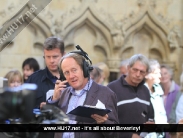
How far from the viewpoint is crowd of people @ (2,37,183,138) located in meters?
3.79

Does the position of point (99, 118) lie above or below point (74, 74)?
below

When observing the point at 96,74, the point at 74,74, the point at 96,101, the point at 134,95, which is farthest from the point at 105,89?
the point at 96,74

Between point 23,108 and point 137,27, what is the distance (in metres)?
5.80

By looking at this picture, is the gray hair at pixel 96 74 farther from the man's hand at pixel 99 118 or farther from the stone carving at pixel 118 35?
the stone carving at pixel 118 35

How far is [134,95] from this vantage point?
499cm

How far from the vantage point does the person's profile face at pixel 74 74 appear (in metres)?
3.78

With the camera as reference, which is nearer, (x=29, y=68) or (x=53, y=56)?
(x=53, y=56)

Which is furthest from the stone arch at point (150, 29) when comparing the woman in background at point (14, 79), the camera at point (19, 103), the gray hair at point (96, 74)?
the camera at point (19, 103)

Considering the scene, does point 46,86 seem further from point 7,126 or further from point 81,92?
point 7,126

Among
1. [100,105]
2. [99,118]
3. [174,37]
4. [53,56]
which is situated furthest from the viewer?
[174,37]

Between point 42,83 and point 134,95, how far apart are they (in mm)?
925

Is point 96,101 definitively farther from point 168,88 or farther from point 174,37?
point 174,37

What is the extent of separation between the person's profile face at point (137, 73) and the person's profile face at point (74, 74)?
1240 millimetres

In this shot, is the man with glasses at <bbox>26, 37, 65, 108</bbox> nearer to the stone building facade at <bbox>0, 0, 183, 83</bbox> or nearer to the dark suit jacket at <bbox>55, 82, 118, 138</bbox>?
the dark suit jacket at <bbox>55, 82, 118, 138</bbox>
